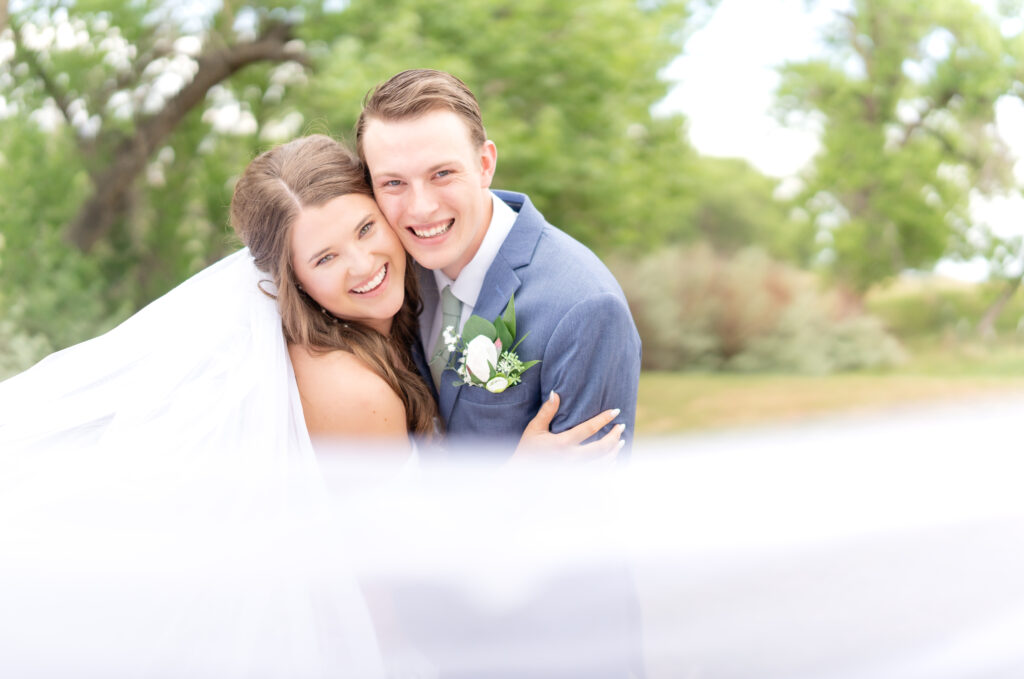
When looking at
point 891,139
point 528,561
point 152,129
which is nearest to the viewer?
point 528,561

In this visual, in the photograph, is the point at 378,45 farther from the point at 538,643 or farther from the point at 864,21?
the point at 864,21

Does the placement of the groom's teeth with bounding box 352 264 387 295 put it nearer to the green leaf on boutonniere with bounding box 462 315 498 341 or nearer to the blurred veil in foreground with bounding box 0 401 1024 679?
the green leaf on boutonniere with bounding box 462 315 498 341

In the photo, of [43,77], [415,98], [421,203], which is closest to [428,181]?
[421,203]

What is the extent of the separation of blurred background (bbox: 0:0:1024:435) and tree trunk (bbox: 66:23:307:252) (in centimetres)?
3

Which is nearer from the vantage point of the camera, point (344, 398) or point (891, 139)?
point (344, 398)

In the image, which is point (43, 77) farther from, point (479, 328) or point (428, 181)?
point (479, 328)

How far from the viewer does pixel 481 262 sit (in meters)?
2.54

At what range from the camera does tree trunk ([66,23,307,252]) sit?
1046cm

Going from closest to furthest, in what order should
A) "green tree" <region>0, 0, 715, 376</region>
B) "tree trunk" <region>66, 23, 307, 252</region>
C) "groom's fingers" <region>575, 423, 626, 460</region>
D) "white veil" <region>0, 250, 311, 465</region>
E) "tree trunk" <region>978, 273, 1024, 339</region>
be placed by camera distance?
1. "white veil" <region>0, 250, 311, 465</region>
2. "groom's fingers" <region>575, 423, 626, 460</region>
3. "green tree" <region>0, 0, 715, 376</region>
4. "tree trunk" <region>66, 23, 307, 252</region>
5. "tree trunk" <region>978, 273, 1024, 339</region>

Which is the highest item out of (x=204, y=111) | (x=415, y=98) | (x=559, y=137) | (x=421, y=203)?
(x=204, y=111)

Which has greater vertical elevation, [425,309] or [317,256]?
[317,256]

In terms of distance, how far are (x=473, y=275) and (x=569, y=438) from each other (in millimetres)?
591

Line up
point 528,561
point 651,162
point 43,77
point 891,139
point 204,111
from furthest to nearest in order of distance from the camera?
point 891,139, point 651,162, point 204,111, point 43,77, point 528,561

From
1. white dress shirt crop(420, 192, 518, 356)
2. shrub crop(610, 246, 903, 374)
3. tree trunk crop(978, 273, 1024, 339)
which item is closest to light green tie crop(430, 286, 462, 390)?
white dress shirt crop(420, 192, 518, 356)
